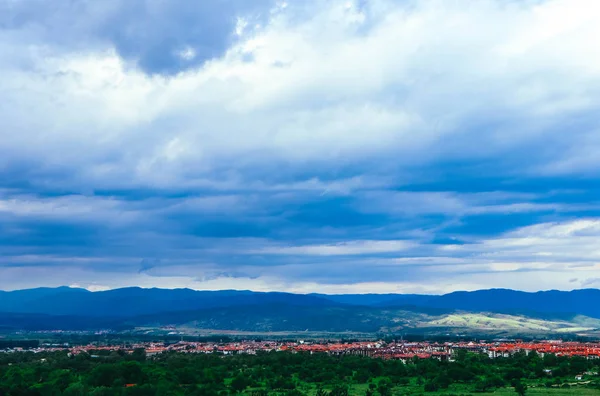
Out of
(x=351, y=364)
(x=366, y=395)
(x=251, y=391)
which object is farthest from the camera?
(x=351, y=364)

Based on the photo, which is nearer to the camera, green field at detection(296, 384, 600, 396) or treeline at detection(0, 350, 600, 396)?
green field at detection(296, 384, 600, 396)

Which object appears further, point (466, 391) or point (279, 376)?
point (279, 376)

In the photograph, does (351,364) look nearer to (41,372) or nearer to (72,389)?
(41,372)

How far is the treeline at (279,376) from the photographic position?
2584 inches

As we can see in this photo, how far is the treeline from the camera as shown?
65625mm

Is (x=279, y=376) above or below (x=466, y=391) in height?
above

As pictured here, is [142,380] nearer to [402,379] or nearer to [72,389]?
[72,389]

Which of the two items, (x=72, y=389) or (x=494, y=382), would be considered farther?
(x=494, y=382)

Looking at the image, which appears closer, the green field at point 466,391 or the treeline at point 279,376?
the green field at point 466,391

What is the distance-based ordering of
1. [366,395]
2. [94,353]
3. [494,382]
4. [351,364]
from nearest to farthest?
[366,395], [494,382], [351,364], [94,353]

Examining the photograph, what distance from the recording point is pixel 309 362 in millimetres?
102562

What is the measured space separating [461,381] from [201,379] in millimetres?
30572

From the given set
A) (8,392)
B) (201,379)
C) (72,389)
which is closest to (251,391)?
(201,379)

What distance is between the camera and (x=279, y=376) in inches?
3334
